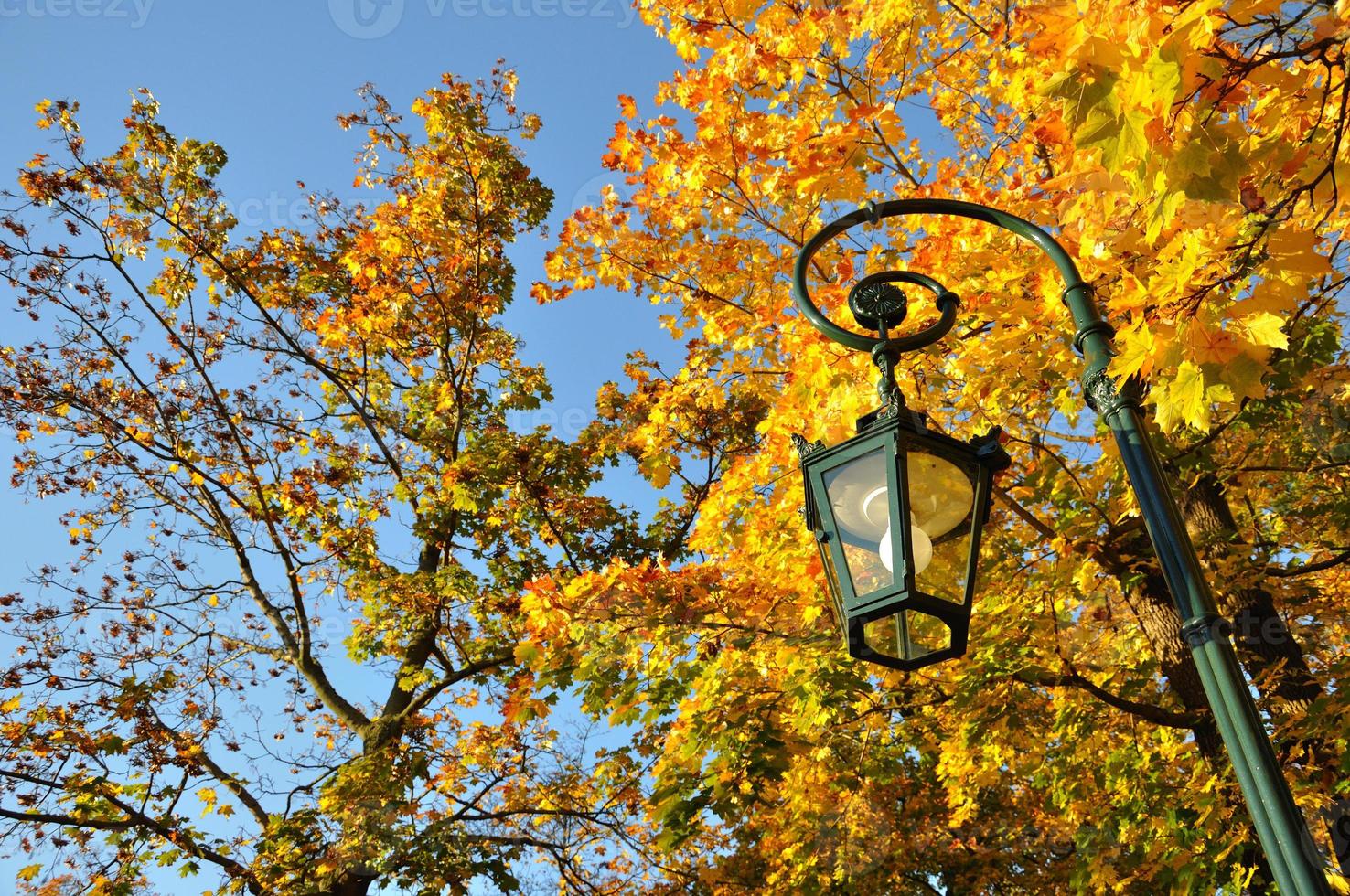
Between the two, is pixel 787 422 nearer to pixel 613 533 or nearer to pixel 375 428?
pixel 613 533

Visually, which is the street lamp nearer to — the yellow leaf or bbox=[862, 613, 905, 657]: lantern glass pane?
bbox=[862, 613, 905, 657]: lantern glass pane

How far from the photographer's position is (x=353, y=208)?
42.3 feet

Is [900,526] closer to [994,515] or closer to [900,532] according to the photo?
[900,532]

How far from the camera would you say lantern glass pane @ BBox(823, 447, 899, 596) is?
2.49 meters

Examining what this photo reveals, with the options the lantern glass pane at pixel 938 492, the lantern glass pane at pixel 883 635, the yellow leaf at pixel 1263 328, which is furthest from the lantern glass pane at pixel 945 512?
the yellow leaf at pixel 1263 328

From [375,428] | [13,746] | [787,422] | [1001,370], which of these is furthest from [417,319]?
[1001,370]

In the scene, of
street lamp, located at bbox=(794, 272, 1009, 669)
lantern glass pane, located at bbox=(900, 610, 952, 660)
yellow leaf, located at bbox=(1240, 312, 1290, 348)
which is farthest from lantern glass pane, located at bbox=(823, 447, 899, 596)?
yellow leaf, located at bbox=(1240, 312, 1290, 348)

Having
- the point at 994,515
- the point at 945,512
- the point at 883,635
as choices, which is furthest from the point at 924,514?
the point at 994,515

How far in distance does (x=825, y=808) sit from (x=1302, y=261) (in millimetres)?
6357

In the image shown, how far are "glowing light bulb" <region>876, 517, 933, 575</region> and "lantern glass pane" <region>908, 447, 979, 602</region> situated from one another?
3 centimetres

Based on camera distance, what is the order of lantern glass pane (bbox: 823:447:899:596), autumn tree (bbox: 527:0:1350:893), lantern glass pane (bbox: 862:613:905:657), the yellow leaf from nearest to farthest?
1. the yellow leaf
2. lantern glass pane (bbox: 823:447:899:596)
3. lantern glass pane (bbox: 862:613:905:657)
4. autumn tree (bbox: 527:0:1350:893)

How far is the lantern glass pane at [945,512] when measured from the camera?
2.53m

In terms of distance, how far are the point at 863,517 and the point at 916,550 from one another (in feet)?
0.58

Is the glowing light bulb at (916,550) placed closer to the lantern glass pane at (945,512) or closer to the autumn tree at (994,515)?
the lantern glass pane at (945,512)
